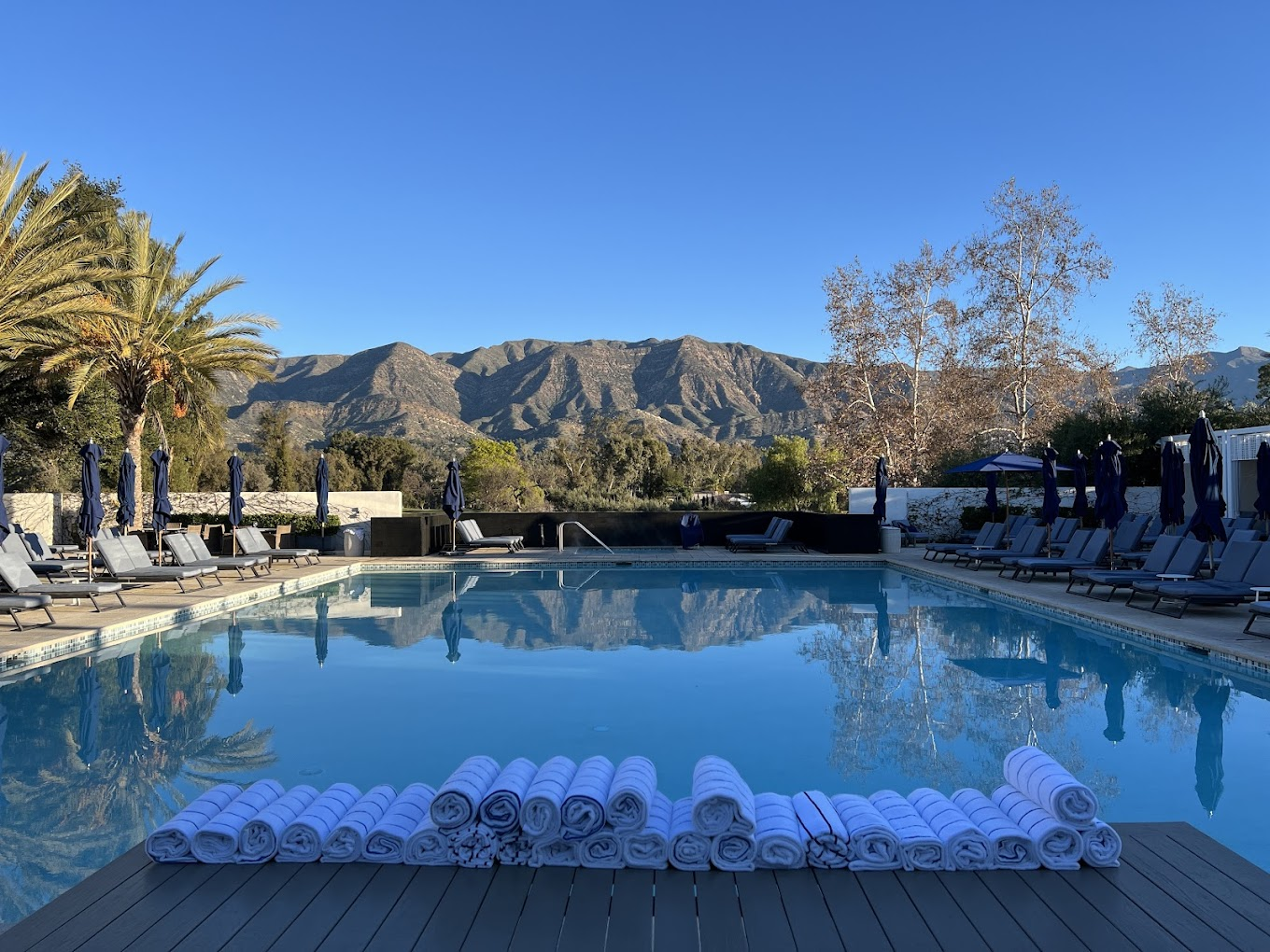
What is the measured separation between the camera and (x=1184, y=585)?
9297 millimetres

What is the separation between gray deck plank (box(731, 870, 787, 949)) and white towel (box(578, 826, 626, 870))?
1.33 ft

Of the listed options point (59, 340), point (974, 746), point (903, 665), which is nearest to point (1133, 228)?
point (903, 665)

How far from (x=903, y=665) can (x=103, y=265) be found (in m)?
16.8

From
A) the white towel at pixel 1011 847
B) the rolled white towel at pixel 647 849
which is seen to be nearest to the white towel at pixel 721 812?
the rolled white towel at pixel 647 849

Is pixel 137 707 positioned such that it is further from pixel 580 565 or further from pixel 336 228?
pixel 336 228

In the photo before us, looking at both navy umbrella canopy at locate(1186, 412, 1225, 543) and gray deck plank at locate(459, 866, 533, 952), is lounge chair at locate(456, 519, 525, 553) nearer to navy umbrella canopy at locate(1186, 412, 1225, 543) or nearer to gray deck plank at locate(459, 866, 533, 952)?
navy umbrella canopy at locate(1186, 412, 1225, 543)

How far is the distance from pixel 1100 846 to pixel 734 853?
121 cm

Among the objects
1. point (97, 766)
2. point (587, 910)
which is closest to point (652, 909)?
point (587, 910)

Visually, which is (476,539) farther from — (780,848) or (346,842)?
(780,848)

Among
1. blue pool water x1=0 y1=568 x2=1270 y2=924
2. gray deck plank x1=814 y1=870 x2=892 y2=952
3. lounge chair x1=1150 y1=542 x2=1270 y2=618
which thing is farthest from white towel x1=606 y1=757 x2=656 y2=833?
lounge chair x1=1150 y1=542 x2=1270 y2=618

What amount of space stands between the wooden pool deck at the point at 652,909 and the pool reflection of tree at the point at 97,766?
111 centimetres

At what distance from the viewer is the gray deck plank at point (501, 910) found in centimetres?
251

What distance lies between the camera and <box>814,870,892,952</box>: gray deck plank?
2.51m

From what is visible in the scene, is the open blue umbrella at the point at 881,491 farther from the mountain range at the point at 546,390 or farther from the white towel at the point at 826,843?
the mountain range at the point at 546,390
